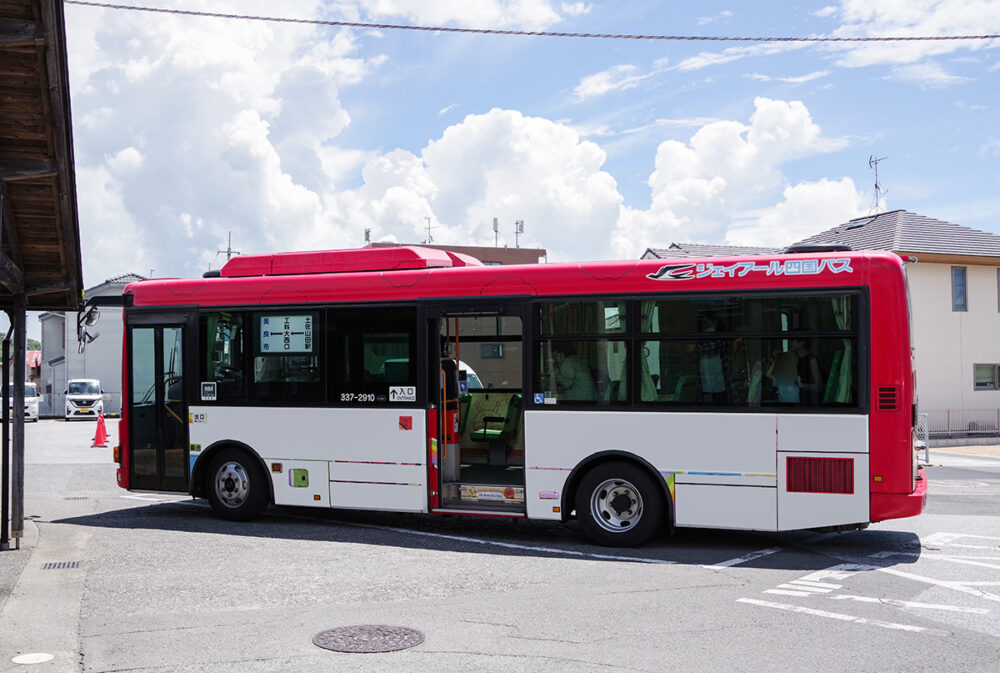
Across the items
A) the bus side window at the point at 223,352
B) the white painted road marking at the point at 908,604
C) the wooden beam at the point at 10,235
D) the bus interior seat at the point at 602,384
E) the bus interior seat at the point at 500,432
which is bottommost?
the white painted road marking at the point at 908,604

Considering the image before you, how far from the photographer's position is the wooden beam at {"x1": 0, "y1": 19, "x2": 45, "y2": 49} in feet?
23.9

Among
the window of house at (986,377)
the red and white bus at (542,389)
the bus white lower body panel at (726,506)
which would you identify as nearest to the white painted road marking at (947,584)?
the red and white bus at (542,389)

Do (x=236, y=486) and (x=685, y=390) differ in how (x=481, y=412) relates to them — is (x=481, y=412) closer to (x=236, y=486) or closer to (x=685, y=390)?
(x=236, y=486)

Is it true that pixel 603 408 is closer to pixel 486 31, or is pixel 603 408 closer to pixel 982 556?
pixel 982 556

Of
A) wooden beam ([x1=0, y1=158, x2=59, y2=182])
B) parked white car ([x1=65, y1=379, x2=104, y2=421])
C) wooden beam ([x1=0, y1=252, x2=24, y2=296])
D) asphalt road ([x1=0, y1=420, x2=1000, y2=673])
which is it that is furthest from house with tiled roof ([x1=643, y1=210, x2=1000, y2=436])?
parked white car ([x1=65, y1=379, x2=104, y2=421])

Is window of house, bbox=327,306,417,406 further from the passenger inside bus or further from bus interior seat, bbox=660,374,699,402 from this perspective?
bus interior seat, bbox=660,374,699,402

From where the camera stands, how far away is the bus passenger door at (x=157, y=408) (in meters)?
11.5

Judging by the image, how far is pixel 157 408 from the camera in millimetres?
11594

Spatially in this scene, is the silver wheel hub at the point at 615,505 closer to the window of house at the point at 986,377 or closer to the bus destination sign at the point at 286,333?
the bus destination sign at the point at 286,333

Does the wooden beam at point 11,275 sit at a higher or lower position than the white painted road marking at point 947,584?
higher

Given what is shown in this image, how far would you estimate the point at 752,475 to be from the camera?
29.8 feet

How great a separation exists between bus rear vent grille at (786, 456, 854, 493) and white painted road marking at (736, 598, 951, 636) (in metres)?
1.94

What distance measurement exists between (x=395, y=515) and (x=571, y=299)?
400 centimetres

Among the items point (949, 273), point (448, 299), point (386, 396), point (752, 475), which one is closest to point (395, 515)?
point (386, 396)
